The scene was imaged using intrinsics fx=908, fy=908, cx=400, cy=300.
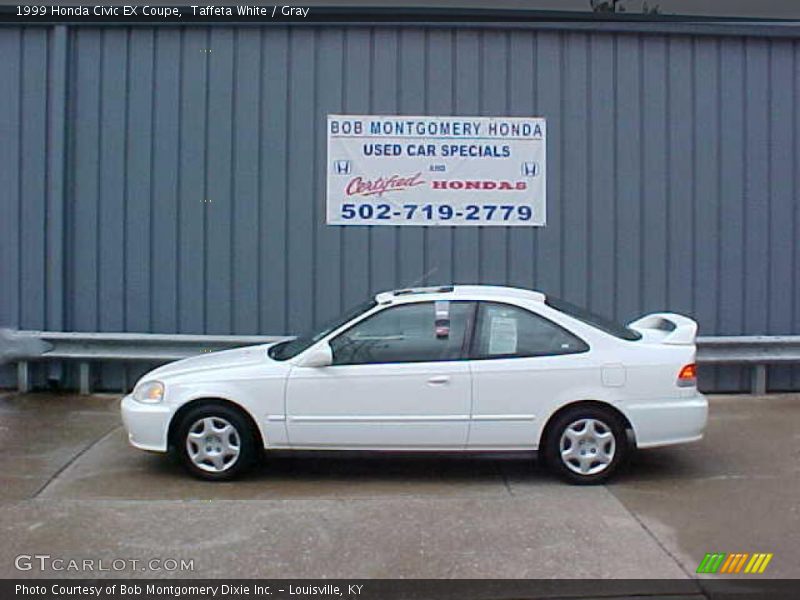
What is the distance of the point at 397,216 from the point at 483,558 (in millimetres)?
5530

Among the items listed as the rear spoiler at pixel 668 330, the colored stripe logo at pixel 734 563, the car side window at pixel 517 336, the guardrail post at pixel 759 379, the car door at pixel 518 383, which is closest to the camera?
the colored stripe logo at pixel 734 563

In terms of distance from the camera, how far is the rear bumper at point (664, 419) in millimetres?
6629

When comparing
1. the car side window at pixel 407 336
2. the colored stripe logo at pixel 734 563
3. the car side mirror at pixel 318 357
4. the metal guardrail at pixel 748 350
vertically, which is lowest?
the colored stripe logo at pixel 734 563

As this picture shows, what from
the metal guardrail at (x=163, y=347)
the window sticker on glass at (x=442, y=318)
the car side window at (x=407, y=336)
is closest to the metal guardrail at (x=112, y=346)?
the metal guardrail at (x=163, y=347)

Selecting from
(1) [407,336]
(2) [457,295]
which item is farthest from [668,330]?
(1) [407,336]

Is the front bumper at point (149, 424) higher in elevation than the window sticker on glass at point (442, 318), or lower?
lower

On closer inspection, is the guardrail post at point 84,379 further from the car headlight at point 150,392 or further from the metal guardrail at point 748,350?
the metal guardrail at point 748,350

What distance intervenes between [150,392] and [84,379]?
3.70 meters

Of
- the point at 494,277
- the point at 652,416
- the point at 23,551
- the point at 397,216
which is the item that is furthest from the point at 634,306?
the point at 23,551

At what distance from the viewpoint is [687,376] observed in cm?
669

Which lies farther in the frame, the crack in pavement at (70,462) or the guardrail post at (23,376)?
the guardrail post at (23,376)

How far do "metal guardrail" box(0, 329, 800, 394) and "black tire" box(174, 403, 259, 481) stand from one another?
311 centimetres

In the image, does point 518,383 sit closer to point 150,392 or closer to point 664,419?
point 664,419

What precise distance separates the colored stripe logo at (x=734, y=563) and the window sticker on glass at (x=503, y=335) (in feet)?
6.82
